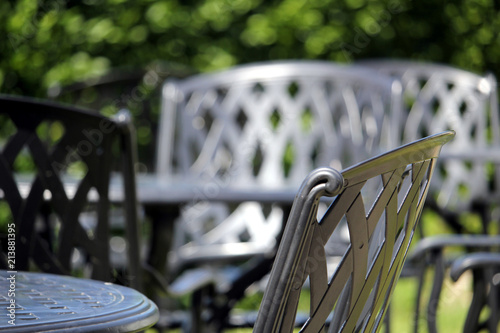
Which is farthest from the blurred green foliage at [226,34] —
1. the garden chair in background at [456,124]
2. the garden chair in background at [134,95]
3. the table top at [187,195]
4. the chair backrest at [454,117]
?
the table top at [187,195]

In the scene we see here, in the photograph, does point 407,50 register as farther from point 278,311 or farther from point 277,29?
point 278,311

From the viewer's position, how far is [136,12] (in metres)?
4.86

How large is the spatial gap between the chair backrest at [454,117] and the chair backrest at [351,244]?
9.88ft

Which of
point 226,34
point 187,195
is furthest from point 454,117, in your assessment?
point 187,195

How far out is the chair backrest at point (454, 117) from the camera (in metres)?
4.17

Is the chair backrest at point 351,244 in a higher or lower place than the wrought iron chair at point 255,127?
higher

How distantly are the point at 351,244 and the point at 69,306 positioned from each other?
14.2 inches

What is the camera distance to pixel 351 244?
895 millimetres

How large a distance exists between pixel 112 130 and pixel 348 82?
1.73 meters

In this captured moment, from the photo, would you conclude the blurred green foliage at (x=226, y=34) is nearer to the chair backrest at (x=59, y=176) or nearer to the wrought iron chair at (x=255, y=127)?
the wrought iron chair at (x=255, y=127)

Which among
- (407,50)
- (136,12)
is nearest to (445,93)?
(407,50)

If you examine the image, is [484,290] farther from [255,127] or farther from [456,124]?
[456,124]

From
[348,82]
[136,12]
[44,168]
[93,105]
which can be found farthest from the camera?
[136,12]

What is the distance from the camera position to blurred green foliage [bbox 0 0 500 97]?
453cm
